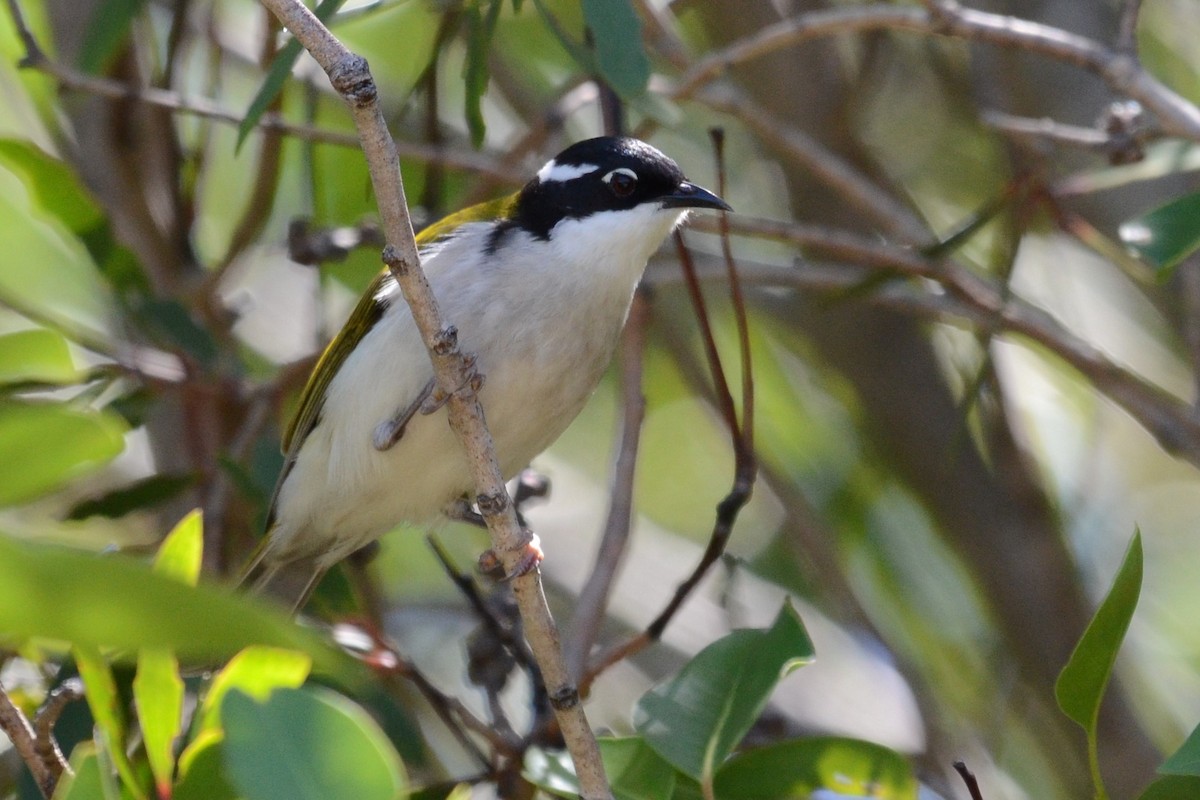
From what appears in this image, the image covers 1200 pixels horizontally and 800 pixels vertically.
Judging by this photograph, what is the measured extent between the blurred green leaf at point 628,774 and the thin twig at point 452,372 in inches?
5.1

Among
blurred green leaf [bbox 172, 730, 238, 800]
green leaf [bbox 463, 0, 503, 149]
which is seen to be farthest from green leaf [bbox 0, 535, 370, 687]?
green leaf [bbox 463, 0, 503, 149]

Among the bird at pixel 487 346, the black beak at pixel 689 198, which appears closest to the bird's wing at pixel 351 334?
the bird at pixel 487 346

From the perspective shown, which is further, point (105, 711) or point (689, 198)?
point (689, 198)

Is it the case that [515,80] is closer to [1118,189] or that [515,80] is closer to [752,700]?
A: [1118,189]

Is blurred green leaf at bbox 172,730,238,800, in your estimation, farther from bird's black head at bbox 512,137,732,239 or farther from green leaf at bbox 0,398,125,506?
bird's black head at bbox 512,137,732,239

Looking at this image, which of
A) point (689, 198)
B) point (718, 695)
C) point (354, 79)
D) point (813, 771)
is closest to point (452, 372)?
point (354, 79)

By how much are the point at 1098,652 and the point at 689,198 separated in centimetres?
161

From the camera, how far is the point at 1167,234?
8.33 ft

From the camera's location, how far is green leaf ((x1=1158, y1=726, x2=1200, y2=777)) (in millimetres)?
1862

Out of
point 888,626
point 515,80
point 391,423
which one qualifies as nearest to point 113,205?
point 515,80

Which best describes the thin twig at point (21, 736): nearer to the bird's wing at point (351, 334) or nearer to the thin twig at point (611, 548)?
the thin twig at point (611, 548)

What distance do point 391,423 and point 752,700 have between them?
1294 mm

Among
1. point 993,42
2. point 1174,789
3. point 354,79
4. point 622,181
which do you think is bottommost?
point 1174,789

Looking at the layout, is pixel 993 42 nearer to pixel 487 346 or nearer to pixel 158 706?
pixel 487 346
